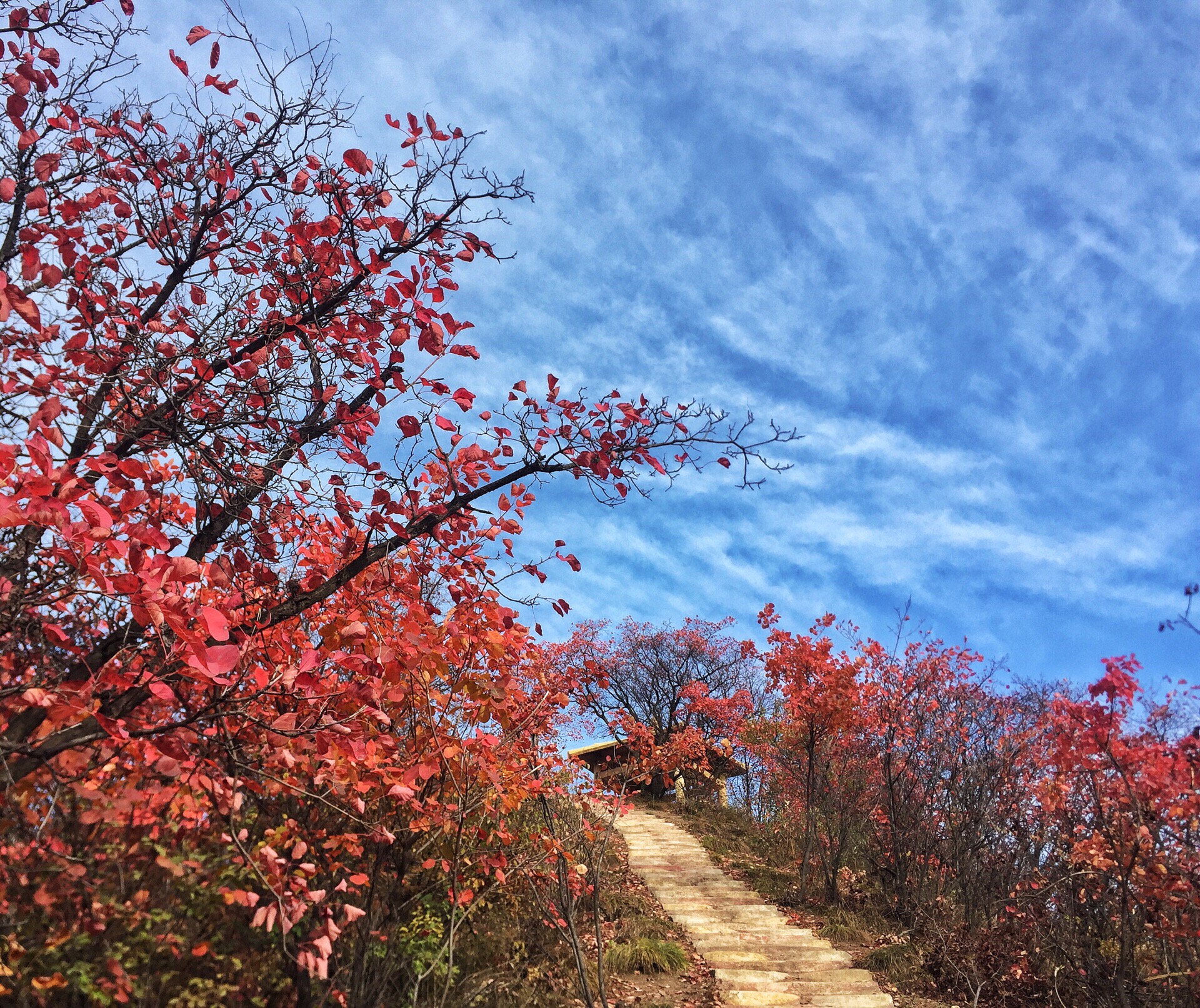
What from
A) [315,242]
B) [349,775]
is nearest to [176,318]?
[315,242]

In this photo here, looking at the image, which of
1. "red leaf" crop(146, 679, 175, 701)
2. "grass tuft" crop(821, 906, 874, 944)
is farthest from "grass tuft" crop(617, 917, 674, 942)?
"red leaf" crop(146, 679, 175, 701)

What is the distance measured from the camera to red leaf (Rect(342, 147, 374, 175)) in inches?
141

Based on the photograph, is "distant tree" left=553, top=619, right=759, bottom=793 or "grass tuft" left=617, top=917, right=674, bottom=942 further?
"distant tree" left=553, top=619, right=759, bottom=793

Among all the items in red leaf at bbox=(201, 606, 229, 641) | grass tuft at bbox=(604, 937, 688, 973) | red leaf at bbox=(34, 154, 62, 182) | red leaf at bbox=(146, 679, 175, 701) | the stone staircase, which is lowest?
grass tuft at bbox=(604, 937, 688, 973)

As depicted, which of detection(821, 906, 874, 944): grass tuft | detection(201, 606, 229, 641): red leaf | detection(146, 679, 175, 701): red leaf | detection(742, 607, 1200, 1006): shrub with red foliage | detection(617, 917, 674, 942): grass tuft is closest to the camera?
detection(201, 606, 229, 641): red leaf

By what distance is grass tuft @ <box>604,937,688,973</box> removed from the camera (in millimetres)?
6871

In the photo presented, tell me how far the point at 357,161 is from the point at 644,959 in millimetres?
6913

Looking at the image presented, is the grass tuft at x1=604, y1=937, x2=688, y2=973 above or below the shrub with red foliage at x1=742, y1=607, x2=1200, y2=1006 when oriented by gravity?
below

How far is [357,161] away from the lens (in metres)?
3.62

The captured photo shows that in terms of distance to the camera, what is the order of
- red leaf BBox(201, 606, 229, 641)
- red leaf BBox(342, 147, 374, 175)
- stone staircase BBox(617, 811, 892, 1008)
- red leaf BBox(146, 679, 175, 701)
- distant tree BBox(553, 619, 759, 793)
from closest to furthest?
red leaf BBox(201, 606, 229, 641) → red leaf BBox(146, 679, 175, 701) → red leaf BBox(342, 147, 374, 175) → stone staircase BBox(617, 811, 892, 1008) → distant tree BBox(553, 619, 759, 793)

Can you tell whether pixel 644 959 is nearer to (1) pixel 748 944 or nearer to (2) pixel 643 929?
(2) pixel 643 929

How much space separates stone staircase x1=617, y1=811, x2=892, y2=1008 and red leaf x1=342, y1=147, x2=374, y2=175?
6.70 metres

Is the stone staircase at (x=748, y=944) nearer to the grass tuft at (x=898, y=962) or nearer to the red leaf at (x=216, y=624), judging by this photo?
the grass tuft at (x=898, y=962)

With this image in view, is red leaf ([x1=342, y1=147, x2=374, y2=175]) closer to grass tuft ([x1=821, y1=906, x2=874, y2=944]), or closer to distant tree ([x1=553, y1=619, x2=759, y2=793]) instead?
grass tuft ([x1=821, y1=906, x2=874, y2=944])
